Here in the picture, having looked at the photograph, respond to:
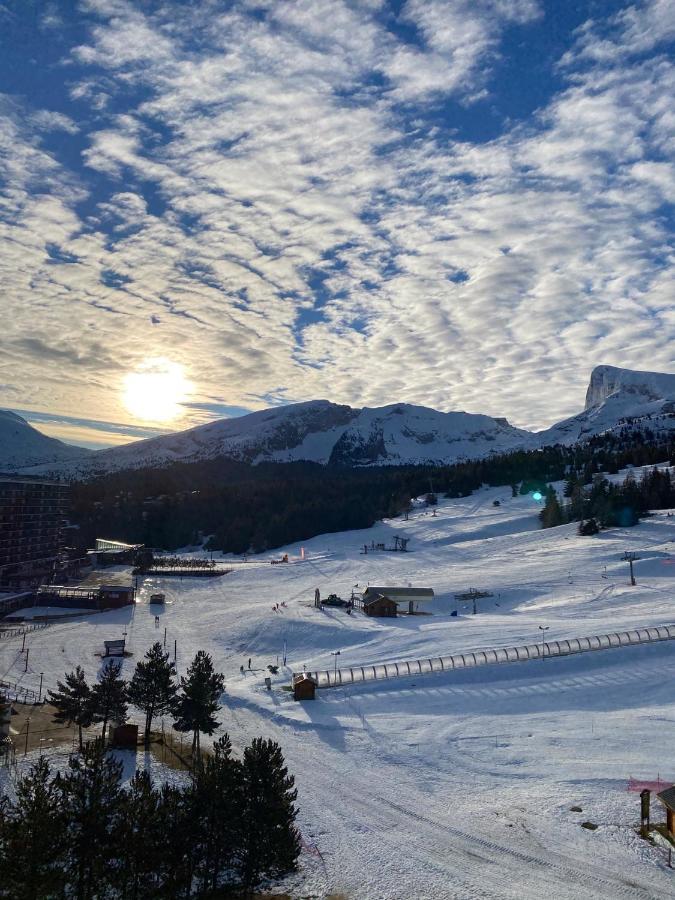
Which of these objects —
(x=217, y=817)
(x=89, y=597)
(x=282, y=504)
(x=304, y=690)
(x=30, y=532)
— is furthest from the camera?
(x=282, y=504)

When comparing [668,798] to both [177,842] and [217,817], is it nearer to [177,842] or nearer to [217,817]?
[217,817]

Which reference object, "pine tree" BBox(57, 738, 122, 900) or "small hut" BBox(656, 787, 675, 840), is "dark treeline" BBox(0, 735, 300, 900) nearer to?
"pine tree" BBox(57, 738, 122, 900)

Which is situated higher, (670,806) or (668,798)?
(668,798)

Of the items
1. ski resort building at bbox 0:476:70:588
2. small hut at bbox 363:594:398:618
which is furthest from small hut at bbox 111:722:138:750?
ski resort building at bbox 0:476:70:588

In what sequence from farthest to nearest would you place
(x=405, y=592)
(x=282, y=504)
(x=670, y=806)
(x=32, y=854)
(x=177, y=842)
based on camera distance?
(x=282, y=504)
(x=405, y=592)
(x=670, y=806)
(x=177, y=842)
(x=32, y=854)

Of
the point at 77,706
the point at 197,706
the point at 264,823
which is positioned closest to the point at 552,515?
the point at 197,706

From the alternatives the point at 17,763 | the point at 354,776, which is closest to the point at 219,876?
the point at 354,776
